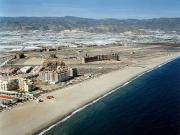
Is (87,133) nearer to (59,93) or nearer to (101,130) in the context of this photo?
(101,130)

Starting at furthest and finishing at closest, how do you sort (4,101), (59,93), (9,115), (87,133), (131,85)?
1. (131,85)
2. (59,93)
3. (4,101)
4. (9,115)
5. (87,133)

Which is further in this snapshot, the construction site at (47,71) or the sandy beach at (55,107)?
the construction site at (47,71)

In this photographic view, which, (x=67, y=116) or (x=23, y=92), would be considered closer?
(x=67, y=116)

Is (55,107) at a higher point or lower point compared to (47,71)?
lower

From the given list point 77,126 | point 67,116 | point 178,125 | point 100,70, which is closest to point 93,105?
point 67,116

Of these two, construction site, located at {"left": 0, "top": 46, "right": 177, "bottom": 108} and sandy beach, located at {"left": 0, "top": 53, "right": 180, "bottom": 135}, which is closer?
sandy beach, located at {"left": 0, "top": 53, "right": 180, "bottom": 135}

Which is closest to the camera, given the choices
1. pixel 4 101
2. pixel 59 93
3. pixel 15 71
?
pixel 4 101

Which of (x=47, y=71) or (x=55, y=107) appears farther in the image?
(x=47, y=71)
